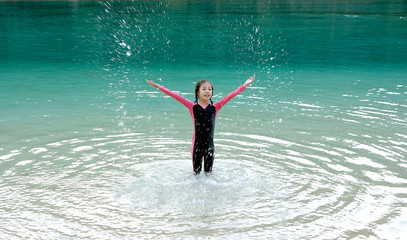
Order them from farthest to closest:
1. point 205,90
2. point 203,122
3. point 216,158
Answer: point 216,158 → point 203,122 → point 205,90

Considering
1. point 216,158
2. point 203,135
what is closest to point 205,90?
point 203,135

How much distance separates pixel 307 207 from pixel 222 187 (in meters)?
1.15

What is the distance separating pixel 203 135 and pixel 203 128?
10 cm

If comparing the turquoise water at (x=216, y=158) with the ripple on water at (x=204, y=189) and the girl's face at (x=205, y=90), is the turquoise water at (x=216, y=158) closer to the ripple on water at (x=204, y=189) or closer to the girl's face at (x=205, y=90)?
the ripple on water at (x=204, y=189)

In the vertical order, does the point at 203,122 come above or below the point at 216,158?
above

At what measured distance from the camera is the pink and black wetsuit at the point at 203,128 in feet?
20.5

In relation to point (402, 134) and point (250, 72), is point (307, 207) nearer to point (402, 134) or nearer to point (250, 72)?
point (402, 134)

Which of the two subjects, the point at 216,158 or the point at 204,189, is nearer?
the point at 204,189

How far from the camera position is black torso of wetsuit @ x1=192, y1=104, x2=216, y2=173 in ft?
20.5

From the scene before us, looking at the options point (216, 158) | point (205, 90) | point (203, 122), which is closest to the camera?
point (205, 90)

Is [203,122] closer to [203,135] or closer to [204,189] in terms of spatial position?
[203,135]

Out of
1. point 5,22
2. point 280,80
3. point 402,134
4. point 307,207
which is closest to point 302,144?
point 402,134

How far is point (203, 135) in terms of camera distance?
6320 mm

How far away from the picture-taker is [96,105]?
11.2 m
